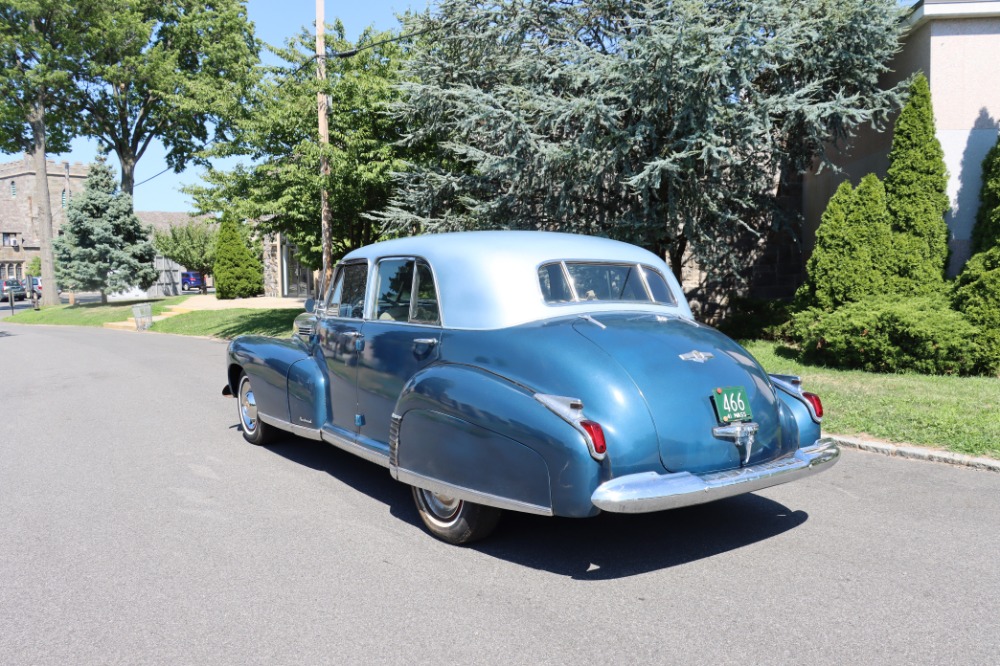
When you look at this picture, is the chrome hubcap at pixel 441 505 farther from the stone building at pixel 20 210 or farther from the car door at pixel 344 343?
the stone building at pixel 20 210

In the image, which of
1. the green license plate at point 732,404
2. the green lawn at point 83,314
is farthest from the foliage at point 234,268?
the green license plate at point 732,404

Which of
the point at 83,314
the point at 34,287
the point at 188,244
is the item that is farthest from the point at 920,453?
the point at 34,287

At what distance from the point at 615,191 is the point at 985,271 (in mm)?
5448

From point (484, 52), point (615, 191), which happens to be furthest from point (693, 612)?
point (484, 52)

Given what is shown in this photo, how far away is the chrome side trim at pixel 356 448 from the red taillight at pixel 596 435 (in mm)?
1651

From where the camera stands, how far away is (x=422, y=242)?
5.32 metres

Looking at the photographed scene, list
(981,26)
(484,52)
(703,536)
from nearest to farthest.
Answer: (703,536) → (981,26) → (484,52)

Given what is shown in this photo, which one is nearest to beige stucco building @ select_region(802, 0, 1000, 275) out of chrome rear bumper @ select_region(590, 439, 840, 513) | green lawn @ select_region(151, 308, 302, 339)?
chrome rear bumper @ select_region(590, 439, 840, 513)

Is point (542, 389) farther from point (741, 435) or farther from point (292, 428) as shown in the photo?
point (292, 428)

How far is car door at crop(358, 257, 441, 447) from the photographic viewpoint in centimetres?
487

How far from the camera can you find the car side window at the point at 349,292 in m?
5.68

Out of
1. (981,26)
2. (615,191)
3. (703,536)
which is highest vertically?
(981,26)

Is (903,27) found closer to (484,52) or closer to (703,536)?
(484,52)

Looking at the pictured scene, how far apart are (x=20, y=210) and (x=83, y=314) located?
61.8 metres
